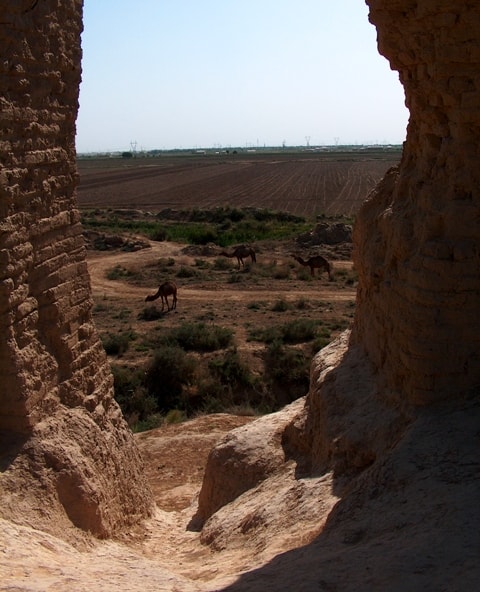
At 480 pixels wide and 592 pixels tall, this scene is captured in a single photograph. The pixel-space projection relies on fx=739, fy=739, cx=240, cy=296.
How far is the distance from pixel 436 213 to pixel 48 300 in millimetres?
3789

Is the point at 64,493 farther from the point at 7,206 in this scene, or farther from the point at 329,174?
the point at 329,174

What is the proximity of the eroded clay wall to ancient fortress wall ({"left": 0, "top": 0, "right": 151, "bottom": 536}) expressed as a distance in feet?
10.2

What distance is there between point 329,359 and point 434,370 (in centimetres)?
280

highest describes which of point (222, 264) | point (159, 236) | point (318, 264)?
point (159, 236)

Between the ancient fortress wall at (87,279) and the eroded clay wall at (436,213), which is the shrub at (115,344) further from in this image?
the eroded clay wall at (436,213)

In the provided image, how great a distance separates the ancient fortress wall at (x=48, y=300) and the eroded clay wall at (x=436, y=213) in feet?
10.2

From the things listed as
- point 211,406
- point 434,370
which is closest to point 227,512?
point 434,370

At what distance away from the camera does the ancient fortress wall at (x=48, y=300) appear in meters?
6.58

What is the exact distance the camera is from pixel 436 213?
6.27 m

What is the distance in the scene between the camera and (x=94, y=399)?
811cm

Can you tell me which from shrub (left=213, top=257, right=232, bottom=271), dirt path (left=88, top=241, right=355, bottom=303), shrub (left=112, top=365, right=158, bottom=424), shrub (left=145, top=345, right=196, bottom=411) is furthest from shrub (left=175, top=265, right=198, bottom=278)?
shrub (left=112, top=365, right=158, bottom=424)

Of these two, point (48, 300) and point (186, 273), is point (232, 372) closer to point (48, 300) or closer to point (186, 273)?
point (48, 300)

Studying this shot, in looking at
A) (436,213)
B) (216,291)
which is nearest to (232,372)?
(216,291)

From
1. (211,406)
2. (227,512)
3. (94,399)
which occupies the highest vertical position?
(94,399)
